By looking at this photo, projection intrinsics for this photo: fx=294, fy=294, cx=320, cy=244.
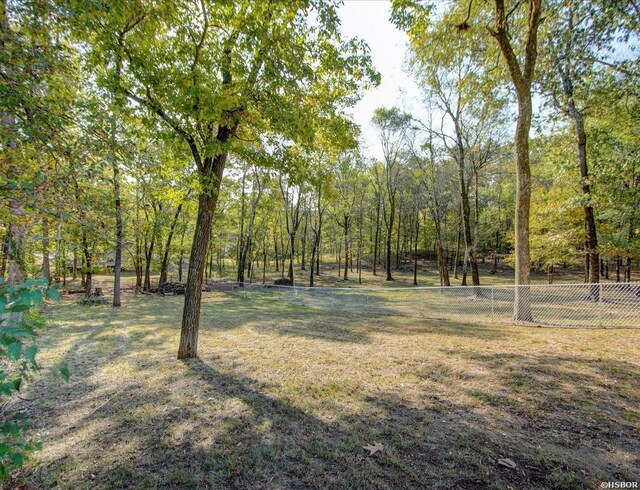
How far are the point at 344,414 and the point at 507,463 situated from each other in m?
1.65

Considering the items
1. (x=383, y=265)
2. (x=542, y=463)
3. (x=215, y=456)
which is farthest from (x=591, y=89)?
(x=383, y=265)

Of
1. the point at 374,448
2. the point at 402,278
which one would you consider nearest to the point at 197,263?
the point at 374,448

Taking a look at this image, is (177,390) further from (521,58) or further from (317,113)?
(521,58)

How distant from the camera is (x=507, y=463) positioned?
2.58 m

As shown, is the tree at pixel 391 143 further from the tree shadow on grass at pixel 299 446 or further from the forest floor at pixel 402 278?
the tree shadow on grass at pixel 299 446

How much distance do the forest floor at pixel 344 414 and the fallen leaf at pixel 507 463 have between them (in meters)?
0.03

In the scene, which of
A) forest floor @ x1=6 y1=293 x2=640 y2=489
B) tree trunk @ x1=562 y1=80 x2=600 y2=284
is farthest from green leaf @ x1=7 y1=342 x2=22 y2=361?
tree trunk @ x1=562 y1=80 x2=600 y2=284

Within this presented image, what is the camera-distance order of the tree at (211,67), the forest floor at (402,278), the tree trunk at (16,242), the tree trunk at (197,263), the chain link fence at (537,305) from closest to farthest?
the tree trunk at (16,242), the tree at (211,67), the tree trunk at (197,263), the chain link fence at (537,305), the forest floor at (402,278)

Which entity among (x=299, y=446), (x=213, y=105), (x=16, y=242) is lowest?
(x=299, y=446)

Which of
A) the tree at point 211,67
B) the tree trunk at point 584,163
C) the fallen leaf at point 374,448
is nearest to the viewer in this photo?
the fallen leaf at point 374,448

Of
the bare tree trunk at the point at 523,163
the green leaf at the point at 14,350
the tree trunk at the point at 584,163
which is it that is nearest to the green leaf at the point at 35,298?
the green leaf at the point at 14,350

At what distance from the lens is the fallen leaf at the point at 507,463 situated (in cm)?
255

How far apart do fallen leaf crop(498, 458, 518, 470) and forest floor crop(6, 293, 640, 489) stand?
0.03 meters

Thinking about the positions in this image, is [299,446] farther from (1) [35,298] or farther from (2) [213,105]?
(2) [213,105]
